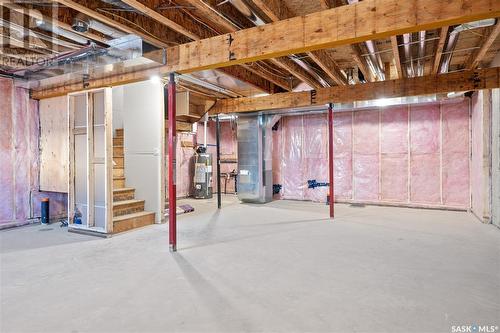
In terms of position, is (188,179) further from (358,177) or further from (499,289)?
(499,289)

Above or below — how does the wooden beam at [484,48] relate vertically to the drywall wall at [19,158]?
above

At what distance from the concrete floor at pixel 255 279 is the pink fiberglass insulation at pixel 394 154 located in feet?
6.63

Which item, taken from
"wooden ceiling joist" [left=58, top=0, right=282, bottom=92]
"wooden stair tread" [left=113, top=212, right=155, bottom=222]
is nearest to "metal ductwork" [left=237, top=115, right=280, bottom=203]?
"wooden ceiling joist" [left=58, top=0, right=282, bottom=92]

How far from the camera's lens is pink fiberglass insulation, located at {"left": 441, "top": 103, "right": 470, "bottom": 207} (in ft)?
19.4

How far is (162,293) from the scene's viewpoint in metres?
2.34

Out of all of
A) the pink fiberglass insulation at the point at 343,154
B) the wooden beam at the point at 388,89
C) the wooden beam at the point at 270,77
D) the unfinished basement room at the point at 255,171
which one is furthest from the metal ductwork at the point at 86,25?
the pink fiberglass insulation at the point at 343,154

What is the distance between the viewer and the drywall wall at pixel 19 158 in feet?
15.5

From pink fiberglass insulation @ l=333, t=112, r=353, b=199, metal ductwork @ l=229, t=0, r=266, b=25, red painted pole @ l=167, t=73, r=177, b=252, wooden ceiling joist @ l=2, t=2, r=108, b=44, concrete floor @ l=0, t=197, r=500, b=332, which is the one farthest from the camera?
pink fiberglass insulation @ l=333, t=112, r=353, b=199

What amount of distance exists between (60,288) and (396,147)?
6550mm

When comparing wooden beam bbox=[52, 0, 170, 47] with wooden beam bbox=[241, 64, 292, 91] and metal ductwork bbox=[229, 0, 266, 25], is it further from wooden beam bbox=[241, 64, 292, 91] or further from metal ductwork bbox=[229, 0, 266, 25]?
wooden beam bbox=[241, 64, 292, 91]

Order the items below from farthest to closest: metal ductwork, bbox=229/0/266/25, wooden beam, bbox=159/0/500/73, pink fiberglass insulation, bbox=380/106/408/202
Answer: pink fiberglass insulation, bbox=380/106/408/202
metal ductwork, bbox=229/0/266/25
wooden beam, bbox=159/0/500/73

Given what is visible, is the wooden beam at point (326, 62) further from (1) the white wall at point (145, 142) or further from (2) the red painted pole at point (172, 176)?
(1) the white wall at point (145, 142)

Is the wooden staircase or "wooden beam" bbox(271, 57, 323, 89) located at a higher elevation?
"wooden beam" bbox(271, 57, 323, 89)

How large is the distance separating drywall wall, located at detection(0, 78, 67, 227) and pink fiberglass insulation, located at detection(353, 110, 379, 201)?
636 centimetres
